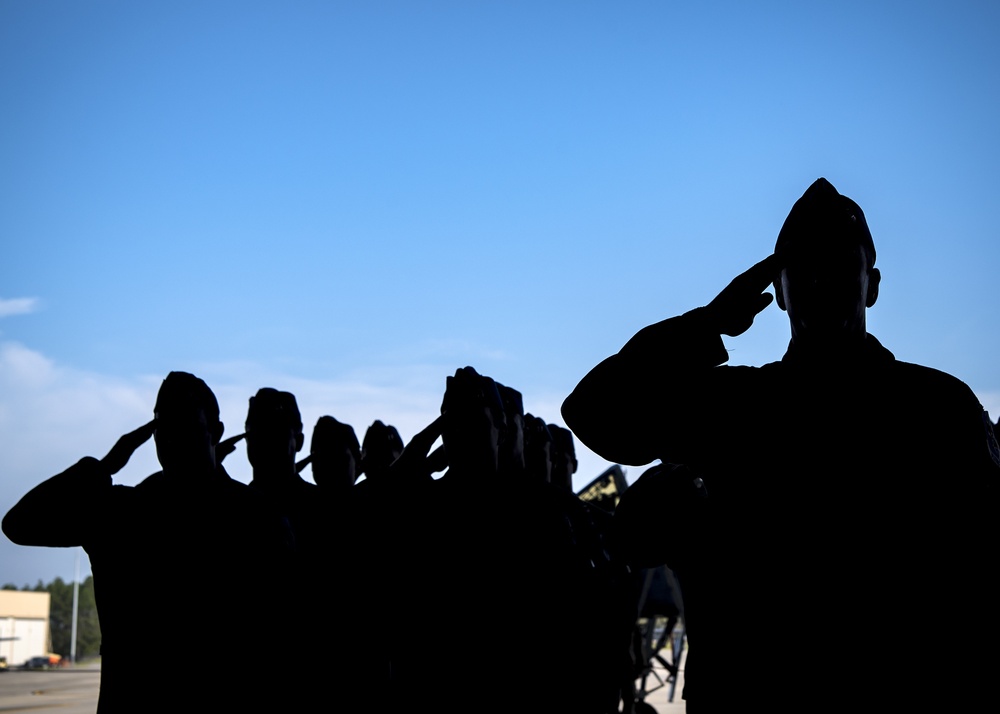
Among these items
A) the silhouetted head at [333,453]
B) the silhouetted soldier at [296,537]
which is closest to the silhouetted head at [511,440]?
the silhouetted soldier at [296,537]

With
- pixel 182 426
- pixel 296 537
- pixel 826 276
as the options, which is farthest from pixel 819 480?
pixel 296 537

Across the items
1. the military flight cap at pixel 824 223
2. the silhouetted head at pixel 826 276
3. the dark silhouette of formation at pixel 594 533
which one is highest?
the military flight cap at pixel 824 223

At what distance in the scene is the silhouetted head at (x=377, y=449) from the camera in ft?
25.4

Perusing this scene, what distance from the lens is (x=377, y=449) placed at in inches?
309

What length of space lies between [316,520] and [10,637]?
244ft

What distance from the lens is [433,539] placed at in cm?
477

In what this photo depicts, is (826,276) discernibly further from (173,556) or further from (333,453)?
(333,453)

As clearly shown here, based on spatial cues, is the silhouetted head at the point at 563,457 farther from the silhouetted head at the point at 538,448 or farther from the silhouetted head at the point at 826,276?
the silhouetted head at the point at 826,276

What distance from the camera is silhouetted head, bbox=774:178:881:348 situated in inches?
94.2

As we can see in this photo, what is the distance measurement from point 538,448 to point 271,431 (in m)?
1.86

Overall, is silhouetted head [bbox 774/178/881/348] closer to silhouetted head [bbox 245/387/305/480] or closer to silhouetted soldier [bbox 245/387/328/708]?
silhouetted soldier [bbox 245/387/328/708]

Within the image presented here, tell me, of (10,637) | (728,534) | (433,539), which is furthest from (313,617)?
(10,637)

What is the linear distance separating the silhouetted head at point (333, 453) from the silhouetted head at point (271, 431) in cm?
57

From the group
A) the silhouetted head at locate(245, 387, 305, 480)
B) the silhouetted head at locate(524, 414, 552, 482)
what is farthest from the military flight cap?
the silhouetted head at locate(524, 414, 552, 482)
